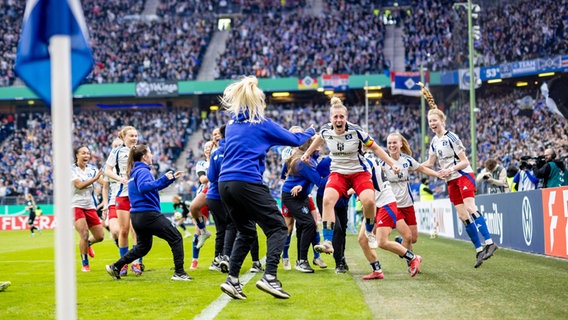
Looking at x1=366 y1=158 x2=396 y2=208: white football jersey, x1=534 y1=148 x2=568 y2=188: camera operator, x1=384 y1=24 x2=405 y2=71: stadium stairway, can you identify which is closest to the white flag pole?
x1=366 y1=158 x2=396 y2=208: white football jersey

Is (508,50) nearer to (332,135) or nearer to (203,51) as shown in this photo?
(203,51)

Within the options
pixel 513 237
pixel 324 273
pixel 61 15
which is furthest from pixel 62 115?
pixel 513 237

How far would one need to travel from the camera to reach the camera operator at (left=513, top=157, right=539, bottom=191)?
56.9ft

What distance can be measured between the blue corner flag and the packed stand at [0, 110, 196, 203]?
1746 inches

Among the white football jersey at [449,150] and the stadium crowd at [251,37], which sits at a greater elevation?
the stadium crowd at [251,37]

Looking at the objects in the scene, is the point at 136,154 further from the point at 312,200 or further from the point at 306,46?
the point at 306,46

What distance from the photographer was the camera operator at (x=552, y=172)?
15461 mm

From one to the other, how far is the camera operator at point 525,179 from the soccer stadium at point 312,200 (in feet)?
0.23

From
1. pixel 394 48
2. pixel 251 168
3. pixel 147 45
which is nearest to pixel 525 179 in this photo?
pixel 251 168

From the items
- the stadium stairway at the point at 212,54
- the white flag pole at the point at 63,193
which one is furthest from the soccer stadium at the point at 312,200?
the stadium stairway at the point at 212,54

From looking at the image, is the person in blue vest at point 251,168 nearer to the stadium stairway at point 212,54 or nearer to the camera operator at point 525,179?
the camera operator at point 525,179

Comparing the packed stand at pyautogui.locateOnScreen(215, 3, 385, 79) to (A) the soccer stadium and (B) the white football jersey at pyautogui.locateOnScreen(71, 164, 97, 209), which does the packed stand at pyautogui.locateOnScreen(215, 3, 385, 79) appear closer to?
(A) the soccer stadium

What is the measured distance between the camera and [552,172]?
15539mm

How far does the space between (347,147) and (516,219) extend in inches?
271
